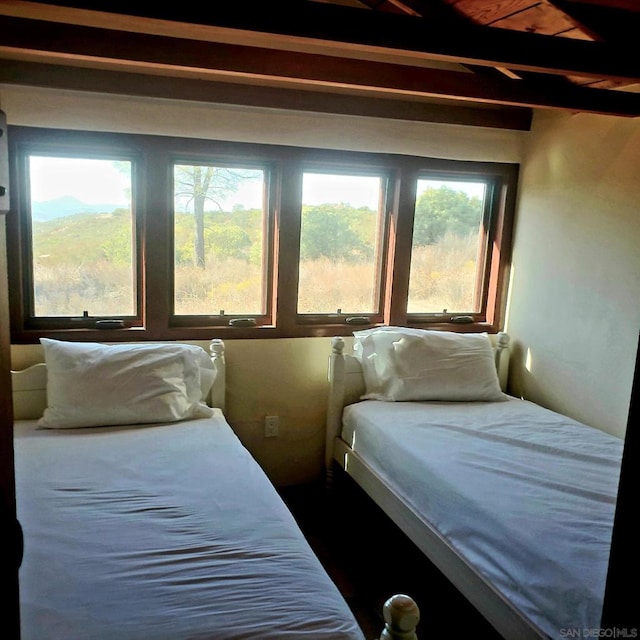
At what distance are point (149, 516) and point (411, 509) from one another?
1.00 meters

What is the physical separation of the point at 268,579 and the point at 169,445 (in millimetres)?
947

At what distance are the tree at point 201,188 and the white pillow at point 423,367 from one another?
990 mm

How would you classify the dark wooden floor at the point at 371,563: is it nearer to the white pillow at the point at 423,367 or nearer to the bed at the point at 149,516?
the white pillow at the point at 423,367

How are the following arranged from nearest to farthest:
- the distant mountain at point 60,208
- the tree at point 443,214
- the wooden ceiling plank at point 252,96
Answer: the wooden ceiling plank at point 252,96
the distant mountain at point 60,208
the tree at point 443,214

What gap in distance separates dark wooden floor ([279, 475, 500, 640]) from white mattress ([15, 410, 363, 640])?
0.69m

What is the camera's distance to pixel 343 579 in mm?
2357

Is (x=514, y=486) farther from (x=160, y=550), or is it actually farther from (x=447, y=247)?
(x=447, y=247)

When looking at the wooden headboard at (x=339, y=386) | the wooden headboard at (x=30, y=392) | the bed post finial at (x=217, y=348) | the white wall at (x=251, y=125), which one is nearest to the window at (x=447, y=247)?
the white wall at (x=251, y=125)

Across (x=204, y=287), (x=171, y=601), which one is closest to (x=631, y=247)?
(x=204, y=287)

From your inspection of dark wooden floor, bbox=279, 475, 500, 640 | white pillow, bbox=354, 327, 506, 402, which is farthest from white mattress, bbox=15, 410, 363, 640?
Result: white pillow, bbox=354, 327, 506, 402

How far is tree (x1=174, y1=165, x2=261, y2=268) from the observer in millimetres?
2781

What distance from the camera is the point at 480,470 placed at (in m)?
2.08

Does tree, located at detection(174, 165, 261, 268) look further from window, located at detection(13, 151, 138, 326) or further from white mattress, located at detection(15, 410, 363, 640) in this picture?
white mattress, located at detection(15, 410, 363, 640)

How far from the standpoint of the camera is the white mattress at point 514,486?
4.98ft
